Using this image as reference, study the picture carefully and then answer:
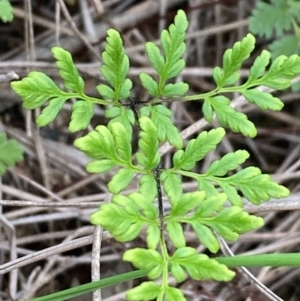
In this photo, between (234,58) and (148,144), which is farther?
(234,58)

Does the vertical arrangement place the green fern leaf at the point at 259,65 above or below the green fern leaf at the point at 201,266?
above

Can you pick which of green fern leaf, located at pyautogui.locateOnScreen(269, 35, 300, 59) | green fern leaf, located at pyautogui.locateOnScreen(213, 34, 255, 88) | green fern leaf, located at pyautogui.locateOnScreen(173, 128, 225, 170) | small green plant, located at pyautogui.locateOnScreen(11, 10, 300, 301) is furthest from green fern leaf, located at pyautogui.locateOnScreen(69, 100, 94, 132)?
green fern leaf, located at pyautogui.locateOnScreen(269, 35, 300, 59)

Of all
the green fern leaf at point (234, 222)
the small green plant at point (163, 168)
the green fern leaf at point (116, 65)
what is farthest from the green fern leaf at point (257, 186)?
the green fern leaf at point (116, 65)

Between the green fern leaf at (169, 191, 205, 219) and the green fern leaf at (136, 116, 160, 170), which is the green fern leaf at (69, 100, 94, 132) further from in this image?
the green fern leaf at (169, 191, 205, 219)

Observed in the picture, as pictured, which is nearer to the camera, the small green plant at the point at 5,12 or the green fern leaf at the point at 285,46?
the small green plant at the point at 5,12

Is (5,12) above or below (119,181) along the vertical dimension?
above

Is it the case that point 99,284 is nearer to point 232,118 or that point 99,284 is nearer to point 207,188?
point 207,188

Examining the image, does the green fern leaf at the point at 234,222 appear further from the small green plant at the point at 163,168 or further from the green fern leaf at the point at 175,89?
the green fern leaf at the point at 175,89

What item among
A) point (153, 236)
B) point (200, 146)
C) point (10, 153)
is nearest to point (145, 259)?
point (153, 236)

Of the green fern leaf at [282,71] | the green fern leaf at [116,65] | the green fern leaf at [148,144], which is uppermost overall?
the green fern leaf at [116,65]
